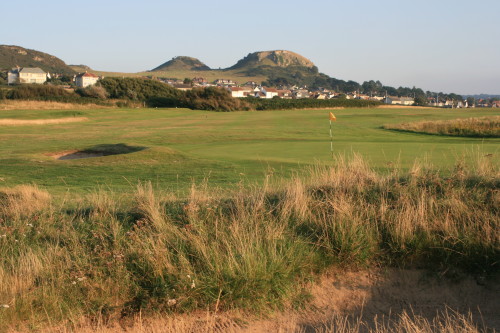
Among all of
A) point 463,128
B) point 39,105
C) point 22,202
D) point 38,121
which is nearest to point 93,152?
point 22,202

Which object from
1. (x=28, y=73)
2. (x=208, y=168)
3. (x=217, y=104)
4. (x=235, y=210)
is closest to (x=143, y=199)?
(x=235, y=210)

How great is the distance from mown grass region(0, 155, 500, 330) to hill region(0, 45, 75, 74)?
169 meters

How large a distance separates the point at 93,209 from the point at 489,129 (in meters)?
34.8

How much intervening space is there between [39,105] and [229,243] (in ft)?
201

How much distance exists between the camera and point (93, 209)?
25.6ft

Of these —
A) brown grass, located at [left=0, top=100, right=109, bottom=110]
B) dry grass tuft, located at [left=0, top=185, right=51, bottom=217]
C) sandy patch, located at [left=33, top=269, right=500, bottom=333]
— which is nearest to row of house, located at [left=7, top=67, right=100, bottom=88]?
brown grass, located at [left=0, top=100, right=109, bottom=110]

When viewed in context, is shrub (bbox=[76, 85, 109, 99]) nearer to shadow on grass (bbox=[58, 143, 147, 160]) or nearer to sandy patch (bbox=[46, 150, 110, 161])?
sandy patch (bbox=[46, 150, 110, 161])

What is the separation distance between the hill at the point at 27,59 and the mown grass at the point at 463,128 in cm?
14773

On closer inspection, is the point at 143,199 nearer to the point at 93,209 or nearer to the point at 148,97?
the point at 93,209

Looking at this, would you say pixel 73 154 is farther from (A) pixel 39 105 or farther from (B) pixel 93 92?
(B) pixel 93 92

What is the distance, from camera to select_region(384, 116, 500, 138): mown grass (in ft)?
119

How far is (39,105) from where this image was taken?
2437 inches

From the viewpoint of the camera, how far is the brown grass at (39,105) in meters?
59.8

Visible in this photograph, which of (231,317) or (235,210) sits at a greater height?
(235,210)
